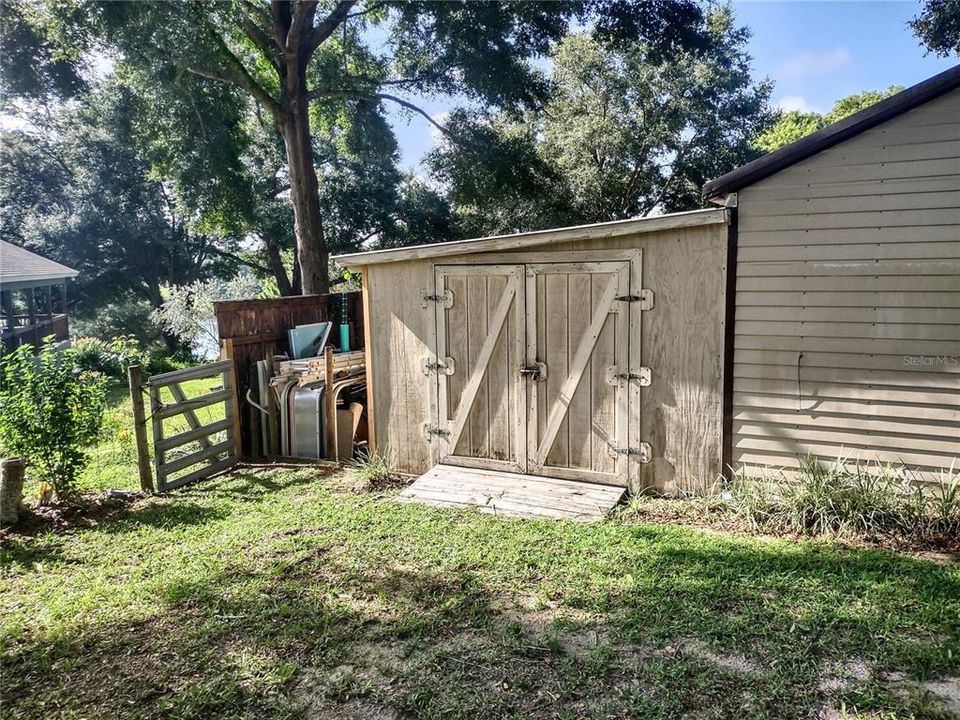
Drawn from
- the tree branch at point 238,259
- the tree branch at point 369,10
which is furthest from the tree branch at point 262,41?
the tree branch at point 238,259

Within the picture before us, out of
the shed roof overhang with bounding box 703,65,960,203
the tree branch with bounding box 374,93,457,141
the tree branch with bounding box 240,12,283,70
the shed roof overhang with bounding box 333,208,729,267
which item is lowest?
the shed roof overhang with bounding box 333,208,729,267

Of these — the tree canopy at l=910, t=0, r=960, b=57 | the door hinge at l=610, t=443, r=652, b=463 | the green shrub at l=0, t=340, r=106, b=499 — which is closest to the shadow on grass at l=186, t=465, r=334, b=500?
the green shrub at l=0, t=340, r=106, b=499

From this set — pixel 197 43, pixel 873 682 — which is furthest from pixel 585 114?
pixel 873 682

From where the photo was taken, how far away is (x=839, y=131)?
459cm

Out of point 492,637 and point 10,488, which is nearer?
point 492,637

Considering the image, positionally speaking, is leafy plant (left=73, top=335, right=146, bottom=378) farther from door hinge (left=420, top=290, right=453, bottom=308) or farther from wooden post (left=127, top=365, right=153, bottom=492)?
door hinge (left=420, top=290, right=453, bottom=308)

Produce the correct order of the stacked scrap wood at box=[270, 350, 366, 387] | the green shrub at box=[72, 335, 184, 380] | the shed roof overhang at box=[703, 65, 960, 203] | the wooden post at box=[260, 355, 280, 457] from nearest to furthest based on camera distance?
1. the shed roof overhang at box=[703, 65, 960, 203]
2. the stacked scrap wood at box=[270, 350, 366, 387]
3. the wooden post at box=[260, 355, 280, 457]
4. the green shrub at box=[72, 335, 184, 380]

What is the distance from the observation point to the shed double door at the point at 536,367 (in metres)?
5.56

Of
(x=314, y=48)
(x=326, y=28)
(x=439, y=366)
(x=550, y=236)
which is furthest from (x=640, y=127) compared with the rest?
(x=439, y=366)

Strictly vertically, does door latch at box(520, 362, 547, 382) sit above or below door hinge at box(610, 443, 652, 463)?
above

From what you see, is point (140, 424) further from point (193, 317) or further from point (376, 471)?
point (193, 317)

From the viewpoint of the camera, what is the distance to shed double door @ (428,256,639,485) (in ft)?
18.2

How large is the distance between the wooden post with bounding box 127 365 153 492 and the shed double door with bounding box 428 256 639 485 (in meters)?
2.69

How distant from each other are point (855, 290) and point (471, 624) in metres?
3.55
